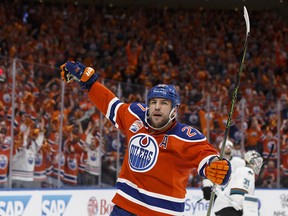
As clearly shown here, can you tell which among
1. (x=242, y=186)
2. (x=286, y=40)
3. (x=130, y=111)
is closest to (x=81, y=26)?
(x=286, y=40)

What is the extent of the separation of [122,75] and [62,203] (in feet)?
20.9

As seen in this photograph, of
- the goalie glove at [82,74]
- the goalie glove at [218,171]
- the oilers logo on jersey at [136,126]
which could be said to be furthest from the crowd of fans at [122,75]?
the goalie glove at [218,171]

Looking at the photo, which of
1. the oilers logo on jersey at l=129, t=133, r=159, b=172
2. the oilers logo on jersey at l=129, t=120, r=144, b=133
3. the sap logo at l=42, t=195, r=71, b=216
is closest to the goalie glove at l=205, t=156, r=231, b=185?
the oilers logo on jersey at l=129, t=133, r=159, b=172

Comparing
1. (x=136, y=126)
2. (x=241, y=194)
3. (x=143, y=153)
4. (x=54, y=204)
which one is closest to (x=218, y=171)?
(x=143, y=153)

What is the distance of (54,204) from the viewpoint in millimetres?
7562

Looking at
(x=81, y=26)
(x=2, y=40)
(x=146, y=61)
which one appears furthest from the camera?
(x=81, y=26)

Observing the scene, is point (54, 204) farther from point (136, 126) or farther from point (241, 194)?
point (136, 126)

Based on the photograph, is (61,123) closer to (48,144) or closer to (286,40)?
(48,144)

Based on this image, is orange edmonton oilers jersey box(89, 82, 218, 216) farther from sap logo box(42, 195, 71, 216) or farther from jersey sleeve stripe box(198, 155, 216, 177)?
sap logo box(42, 195, 71, 216)

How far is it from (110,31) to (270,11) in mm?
5754

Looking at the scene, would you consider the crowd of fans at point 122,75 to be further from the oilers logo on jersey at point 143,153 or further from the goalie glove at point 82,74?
the oilers logo on jersey at point 143,153

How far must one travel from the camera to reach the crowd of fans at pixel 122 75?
25.8 feet

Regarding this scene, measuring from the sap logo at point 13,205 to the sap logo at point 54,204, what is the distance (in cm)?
27

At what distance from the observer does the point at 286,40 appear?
17.9 m
